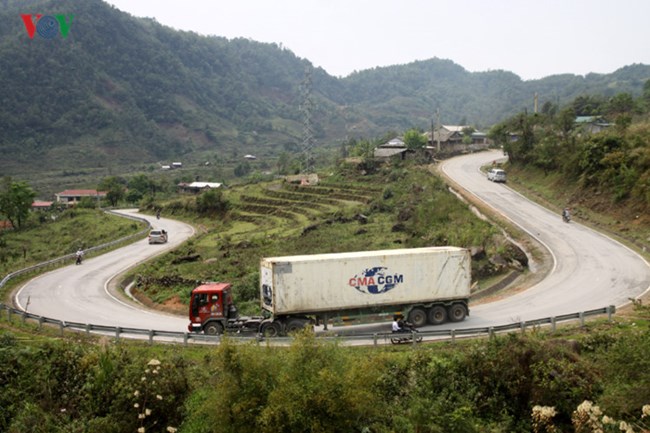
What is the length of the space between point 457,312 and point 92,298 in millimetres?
21594

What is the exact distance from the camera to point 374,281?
25.4 meters

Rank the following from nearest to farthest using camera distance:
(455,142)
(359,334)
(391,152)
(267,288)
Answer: (359,334), (267,288), (391,152), (455,142)

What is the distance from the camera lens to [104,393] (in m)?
18.4

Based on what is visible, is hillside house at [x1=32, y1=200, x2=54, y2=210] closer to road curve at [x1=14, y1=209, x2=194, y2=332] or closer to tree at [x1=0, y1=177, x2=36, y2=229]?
tree at [x1=0, y1=177, x2=36, y2=229]

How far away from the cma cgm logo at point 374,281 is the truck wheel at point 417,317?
65.3 inches

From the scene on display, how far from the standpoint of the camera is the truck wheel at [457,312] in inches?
1046

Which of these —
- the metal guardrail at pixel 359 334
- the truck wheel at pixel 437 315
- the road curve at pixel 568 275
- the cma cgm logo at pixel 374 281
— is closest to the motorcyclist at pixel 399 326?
the metal guardrail at pixel 359 334

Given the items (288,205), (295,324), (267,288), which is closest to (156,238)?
(288,205)

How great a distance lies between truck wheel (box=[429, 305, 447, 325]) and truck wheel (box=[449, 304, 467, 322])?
0.30m

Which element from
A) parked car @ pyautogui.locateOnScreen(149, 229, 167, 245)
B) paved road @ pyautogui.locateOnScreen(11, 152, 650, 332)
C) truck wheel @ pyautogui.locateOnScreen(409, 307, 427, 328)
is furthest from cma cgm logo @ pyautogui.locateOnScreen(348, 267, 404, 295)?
parked car @ pyautogui.locateOnScreen(149, 229, 167, 245)

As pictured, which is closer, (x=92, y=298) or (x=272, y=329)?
(x=272, y=329)

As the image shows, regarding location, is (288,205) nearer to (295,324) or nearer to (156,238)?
(156,238)

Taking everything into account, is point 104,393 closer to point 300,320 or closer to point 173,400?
point 173,400

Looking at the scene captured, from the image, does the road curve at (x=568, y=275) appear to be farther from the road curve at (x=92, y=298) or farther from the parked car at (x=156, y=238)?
the parked car at (x=156, y=238)
